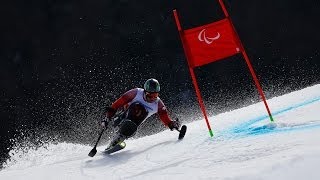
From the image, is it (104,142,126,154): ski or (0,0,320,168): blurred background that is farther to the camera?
(0,0,320,168): blurred background

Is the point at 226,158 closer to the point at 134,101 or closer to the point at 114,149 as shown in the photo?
the point at 114,149

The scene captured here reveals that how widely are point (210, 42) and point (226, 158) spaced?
6.90 feet

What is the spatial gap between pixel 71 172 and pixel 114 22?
21651 millimetres

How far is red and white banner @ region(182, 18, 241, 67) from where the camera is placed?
5547mm

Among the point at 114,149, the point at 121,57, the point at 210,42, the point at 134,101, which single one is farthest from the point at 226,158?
the point at 121,57

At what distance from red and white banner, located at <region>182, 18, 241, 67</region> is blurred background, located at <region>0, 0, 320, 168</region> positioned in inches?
785

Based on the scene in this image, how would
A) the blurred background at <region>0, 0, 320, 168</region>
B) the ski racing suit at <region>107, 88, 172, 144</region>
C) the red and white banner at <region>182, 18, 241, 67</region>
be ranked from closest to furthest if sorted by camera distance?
the red and white banner at <region>182, 18, 241, 67</region>, the ski racing suit at <region>107, 88, 172, 144</region>, the blurred background at <region>0, 0, 320, 168</region>

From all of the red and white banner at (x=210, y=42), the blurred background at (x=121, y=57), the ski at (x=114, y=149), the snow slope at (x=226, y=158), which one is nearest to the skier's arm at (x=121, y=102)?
the ski at (x=114, y=149)

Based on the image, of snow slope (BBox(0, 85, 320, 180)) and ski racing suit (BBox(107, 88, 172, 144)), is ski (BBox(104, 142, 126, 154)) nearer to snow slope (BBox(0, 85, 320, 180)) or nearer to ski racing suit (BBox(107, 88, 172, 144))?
snow slope (BBox(0, 85, 320, 180))

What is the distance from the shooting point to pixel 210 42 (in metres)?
5.55

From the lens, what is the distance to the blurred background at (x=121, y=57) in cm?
2492

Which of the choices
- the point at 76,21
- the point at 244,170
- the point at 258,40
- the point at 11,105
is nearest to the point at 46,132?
the point at 11,105

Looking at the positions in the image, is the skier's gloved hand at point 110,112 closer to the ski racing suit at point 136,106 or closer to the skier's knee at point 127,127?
the ski racing suit at point 136,106

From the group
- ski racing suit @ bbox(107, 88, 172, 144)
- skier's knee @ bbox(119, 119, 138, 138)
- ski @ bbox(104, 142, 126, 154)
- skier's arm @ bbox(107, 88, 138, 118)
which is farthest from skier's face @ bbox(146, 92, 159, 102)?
ski @ bbox(104, 142, 126, 154)
